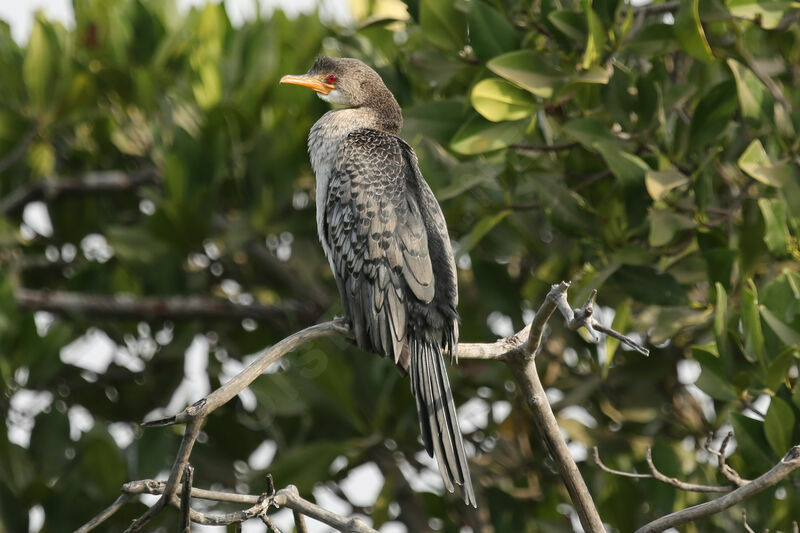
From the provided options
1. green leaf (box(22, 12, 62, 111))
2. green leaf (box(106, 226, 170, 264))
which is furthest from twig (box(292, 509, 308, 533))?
green leaf (box(22, 12, 62, 111))

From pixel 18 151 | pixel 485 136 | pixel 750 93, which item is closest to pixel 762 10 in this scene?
pixel 750 93

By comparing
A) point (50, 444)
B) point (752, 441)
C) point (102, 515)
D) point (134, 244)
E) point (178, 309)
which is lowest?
point (50, 444)

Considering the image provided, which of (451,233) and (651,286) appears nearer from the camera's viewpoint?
(651,286)

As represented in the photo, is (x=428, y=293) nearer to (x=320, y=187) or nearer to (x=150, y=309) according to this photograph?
(x=320, y=187)

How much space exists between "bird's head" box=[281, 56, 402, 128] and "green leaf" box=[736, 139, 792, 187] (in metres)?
1.27

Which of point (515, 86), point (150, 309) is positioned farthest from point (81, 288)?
point (515, 86)

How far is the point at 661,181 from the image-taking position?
335 cm

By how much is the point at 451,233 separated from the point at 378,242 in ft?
4.64

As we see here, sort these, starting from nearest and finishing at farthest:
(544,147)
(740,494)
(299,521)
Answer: (740,494)
(299,521)
(544,147)

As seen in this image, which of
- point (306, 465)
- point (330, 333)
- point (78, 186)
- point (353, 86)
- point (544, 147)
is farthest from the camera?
point (78, 186)

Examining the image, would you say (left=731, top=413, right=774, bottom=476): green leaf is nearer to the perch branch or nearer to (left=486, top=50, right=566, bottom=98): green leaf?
the perch branch

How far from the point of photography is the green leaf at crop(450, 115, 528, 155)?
11.1 feet

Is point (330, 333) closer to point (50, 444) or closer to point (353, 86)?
point (353, 86)

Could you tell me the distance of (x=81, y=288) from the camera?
15.6ft
